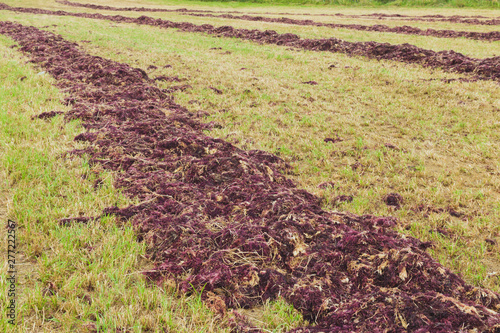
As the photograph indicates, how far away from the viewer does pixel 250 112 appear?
8453mm

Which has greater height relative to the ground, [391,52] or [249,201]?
[391,52]

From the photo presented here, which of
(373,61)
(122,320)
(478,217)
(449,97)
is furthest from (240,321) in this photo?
(373,61)

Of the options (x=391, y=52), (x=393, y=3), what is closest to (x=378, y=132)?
(x=391, y=52)

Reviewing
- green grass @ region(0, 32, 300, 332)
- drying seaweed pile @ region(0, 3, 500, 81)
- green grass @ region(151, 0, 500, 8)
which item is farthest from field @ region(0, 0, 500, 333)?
green grass @ region(151, 0, 500, 8)

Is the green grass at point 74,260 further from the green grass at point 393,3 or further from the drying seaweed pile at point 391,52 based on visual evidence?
the green grass at point 393,3

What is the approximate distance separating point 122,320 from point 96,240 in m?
1.18

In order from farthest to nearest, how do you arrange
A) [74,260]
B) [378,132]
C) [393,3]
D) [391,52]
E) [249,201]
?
1. [393,3]
2. [391,52]
3. [378,132]
4. [249,201]
5. [74,260]

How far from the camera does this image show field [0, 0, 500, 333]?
2.66 meters

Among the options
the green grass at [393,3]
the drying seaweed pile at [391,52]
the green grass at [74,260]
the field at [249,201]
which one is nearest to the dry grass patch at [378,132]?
the field at [249,201]

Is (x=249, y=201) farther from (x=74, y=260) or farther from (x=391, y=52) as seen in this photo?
(x=391, y=52)

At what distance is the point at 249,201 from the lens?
13.7 feet

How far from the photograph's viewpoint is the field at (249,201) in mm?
2662

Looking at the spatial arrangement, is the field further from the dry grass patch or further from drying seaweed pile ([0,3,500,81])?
drying seaweed pile ([0,3,500,81])

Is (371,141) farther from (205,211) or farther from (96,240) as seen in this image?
(96,240)
